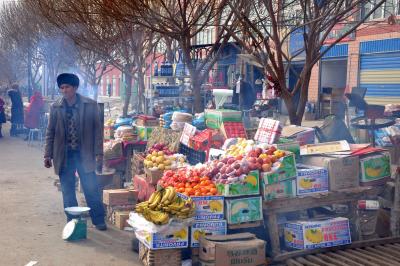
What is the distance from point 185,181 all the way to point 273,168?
1022 mm

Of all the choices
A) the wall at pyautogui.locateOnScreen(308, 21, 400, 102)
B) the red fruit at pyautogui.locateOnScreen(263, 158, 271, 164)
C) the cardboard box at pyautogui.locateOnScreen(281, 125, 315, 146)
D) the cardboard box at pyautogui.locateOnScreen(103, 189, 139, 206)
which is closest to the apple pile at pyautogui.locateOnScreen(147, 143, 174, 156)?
the cardboard box at pyautogui.locateOnScreen(103, 189, 139, 206)

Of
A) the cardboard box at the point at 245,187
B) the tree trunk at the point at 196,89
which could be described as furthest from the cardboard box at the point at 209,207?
the tree trunk at the point at 196,89

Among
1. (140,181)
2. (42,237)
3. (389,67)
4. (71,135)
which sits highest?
(389,67)

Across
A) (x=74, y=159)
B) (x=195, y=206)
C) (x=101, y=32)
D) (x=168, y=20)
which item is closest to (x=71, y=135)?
(x=74, y=159)

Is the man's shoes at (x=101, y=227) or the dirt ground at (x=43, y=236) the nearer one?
the dirt ground at (x=43, y=236)

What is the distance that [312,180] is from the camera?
6164mm

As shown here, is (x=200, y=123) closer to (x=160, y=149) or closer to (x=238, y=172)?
(x=160, y=149)

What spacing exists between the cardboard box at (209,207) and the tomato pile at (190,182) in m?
0.13

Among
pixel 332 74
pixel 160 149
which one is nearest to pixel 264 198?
pixel 160 149

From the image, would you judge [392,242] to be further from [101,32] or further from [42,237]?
[101,32]

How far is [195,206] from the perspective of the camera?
18.3 ft

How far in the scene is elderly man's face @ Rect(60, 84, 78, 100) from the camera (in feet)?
22.1

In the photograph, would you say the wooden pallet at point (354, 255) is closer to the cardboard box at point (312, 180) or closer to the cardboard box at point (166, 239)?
the cardboard box at point (312, 180)

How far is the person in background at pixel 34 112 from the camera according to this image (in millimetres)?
17500
